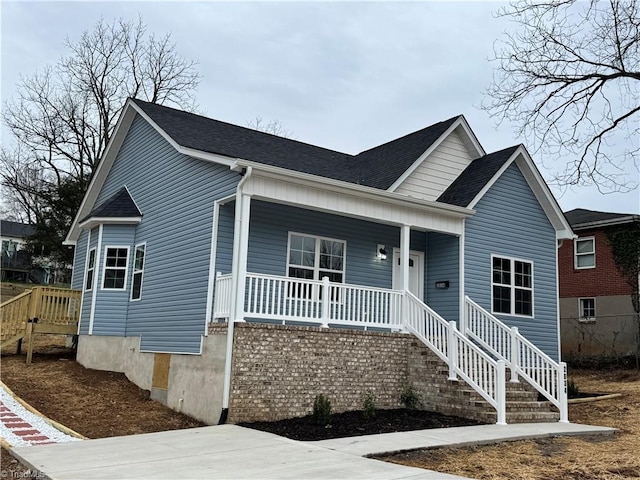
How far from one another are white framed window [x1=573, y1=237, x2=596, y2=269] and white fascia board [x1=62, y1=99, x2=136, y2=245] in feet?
55.5

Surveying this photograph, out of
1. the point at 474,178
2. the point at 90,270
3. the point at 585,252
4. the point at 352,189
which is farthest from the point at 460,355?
the point at 585,252

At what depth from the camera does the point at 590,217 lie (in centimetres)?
2445

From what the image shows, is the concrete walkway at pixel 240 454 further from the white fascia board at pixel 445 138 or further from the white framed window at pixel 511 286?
the white fascia board at pixel 445 138

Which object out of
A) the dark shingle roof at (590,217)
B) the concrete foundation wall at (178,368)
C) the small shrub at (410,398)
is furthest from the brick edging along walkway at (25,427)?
the dark shingle roof at (590,217)

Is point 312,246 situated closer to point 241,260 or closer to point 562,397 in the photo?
point 241,260

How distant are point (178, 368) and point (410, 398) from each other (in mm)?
4572

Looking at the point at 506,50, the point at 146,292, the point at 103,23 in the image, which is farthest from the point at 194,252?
the point at 103,23

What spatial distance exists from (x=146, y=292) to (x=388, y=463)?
870cm

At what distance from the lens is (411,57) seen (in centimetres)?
1584

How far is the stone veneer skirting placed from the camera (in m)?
10.1

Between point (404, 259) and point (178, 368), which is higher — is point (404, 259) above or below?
above

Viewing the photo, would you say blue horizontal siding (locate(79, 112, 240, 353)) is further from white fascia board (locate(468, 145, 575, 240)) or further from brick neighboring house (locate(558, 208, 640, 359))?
brick neighboring house (locate(558, 208, 640, 359))

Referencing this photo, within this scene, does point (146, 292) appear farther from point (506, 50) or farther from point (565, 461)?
point (506, 50)

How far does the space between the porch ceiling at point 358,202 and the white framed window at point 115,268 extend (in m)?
5.81
